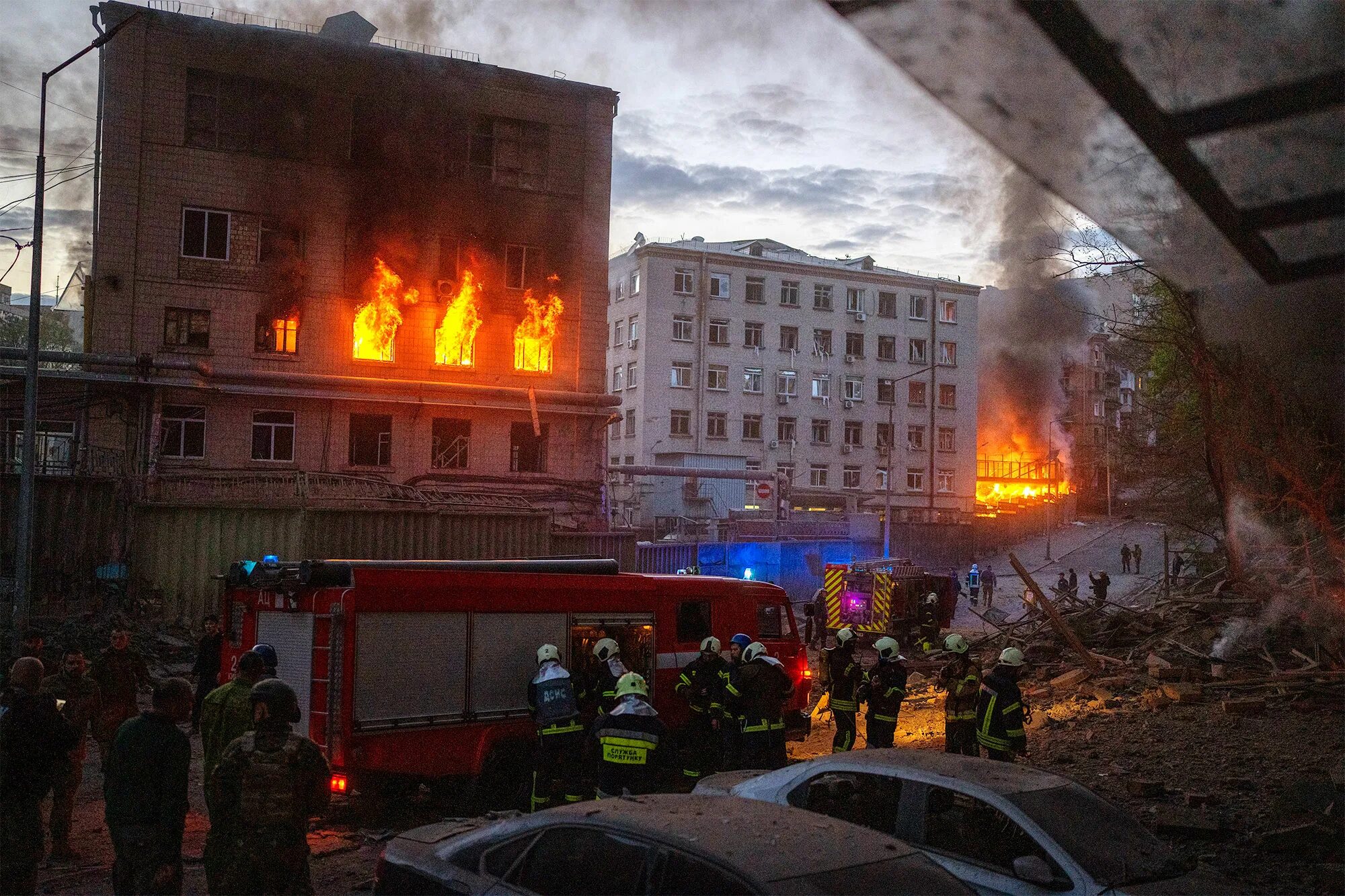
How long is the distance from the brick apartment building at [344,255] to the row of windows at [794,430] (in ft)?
65.5

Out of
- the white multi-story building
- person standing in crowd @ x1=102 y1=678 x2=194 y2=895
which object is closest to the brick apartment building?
the white multi-story building

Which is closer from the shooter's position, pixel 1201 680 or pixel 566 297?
pixel 1201 680

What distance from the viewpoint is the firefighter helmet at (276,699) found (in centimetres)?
533

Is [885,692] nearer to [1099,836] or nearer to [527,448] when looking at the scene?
[1099,836]

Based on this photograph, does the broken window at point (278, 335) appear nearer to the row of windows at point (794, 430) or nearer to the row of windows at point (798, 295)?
the row of windows at point (794, 430)

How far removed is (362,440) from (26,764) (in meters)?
24.9

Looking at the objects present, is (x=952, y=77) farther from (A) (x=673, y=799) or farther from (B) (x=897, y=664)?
(B) (x=897, y=664)

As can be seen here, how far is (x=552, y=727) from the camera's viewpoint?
356 inches

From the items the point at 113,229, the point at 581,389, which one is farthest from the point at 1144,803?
the point at 113,229

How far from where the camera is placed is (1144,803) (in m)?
9.35

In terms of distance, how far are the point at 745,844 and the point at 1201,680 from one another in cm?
1164

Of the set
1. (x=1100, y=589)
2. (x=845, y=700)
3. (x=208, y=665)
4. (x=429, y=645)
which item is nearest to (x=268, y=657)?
(x=429, y=645)

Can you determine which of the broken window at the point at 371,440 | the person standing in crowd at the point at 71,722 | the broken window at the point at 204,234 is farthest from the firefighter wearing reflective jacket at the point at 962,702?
the broken window at the point at 204,234

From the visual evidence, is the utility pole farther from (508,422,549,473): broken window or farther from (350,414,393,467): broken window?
(508,422,549,473): broken window
